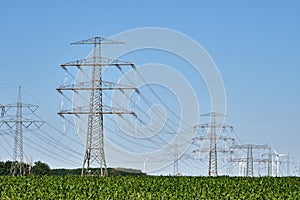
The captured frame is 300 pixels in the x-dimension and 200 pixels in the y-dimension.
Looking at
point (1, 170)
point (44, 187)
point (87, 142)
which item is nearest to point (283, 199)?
point (44, 187)

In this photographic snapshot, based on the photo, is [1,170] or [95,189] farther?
[1,170]

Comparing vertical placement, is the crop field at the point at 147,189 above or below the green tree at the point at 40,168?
below

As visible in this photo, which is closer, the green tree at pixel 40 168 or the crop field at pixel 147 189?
the crop field at pixel 147 189

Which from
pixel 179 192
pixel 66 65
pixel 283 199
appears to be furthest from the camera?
pixel 66 65

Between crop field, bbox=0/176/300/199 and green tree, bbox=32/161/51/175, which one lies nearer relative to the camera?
crop field, bbox=0/176/300/199

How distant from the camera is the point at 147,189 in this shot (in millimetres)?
48531

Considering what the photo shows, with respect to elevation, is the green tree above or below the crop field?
above

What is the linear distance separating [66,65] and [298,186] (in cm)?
2713

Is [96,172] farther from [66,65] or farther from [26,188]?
[26,188]

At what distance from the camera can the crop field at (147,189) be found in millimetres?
41906

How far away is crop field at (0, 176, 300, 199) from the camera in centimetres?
4191

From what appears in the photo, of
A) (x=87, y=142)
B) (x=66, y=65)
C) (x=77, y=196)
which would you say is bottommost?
(x=77, y=196)

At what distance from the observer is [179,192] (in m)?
45.8

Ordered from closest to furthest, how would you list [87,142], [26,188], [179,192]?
[179,192], [26,188], [87,142]
